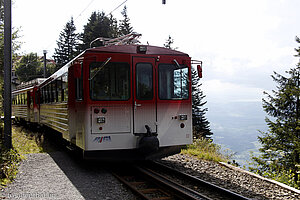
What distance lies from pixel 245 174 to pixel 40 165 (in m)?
5.47

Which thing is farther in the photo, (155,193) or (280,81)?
(280,81)

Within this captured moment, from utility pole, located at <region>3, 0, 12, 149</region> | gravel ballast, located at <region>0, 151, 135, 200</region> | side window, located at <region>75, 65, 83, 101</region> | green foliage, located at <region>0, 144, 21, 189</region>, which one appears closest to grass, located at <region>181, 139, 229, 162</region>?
gravel ballast, located at <region>0, 151, 135, 200</region>

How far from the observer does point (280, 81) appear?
24.0 m

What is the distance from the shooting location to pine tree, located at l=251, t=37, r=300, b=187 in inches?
677

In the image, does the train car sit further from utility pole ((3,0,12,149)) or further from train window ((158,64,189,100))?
train window ((158,64,189,100))

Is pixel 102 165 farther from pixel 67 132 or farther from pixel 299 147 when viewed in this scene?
pixel 299 147

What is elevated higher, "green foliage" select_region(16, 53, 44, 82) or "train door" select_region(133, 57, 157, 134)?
"green foliage" select_region(16, 53, 44, 82)

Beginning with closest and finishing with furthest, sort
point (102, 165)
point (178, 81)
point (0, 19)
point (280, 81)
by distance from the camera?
point (178, 81)
point (102, 165)
point (0, 19)
point (280, 81)

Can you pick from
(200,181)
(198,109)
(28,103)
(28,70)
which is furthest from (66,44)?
(200,181)

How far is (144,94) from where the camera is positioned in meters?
8.41

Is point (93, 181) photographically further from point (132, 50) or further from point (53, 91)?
point (53, 91)

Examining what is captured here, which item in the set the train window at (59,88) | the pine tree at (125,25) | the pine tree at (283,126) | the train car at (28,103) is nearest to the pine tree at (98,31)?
the pine tree at (125,25)

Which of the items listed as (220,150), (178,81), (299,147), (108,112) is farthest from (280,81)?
(108,112)

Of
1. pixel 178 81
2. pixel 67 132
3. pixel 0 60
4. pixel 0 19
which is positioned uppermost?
pixel 0 19
